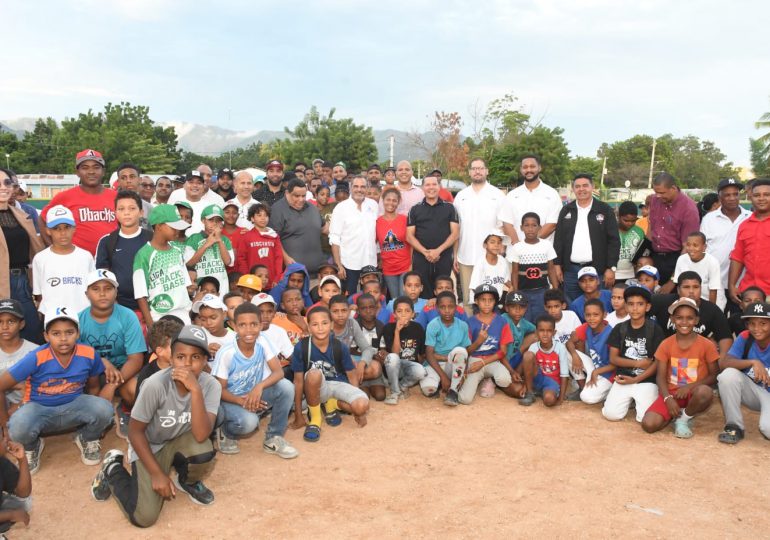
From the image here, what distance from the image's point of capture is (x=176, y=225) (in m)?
5.05

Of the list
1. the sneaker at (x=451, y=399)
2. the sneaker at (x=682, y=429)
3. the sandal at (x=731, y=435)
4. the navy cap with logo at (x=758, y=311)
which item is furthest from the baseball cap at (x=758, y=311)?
the sneaker at (x=451, y=399)

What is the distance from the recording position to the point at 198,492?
3.80 meters

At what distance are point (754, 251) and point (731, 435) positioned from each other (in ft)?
7.04

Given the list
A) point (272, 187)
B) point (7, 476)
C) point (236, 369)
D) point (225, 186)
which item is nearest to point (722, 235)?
point (236, 369)

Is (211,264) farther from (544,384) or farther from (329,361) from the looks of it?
(544,384)

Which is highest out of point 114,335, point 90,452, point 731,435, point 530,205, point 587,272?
point 530,205

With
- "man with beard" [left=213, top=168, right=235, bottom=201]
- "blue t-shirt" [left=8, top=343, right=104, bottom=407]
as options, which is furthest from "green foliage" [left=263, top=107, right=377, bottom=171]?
"blue t-shirt" [left=8, top=343, right=104, bottom=407]

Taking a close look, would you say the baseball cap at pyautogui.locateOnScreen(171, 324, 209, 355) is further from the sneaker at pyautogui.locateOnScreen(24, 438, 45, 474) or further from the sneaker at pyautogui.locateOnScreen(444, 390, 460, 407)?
the sneaker at pyautogui.locateOnScreen(444, 390, 460, 407)

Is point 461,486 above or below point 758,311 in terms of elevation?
below

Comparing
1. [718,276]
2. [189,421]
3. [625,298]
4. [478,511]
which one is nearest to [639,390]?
[625,298]

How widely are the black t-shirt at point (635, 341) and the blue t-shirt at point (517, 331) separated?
902 mm

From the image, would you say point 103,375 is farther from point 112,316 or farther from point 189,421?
point 189,421

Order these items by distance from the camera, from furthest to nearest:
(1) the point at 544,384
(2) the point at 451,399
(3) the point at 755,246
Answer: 1. (3) the point at 755,246
2. (1) the point at 544,384
3. (2) the point at 451,399

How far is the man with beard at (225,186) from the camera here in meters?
8.96
